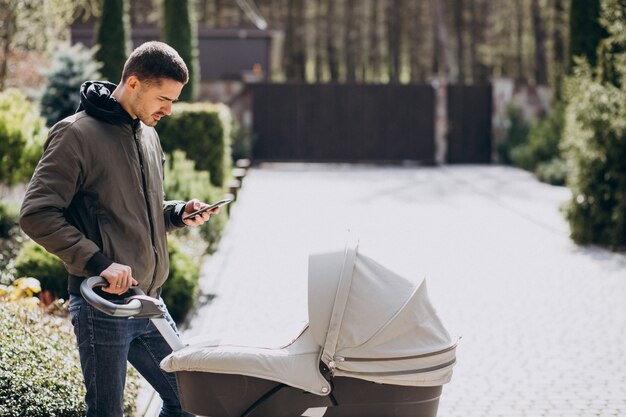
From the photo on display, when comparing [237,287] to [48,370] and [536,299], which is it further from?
[48,370]

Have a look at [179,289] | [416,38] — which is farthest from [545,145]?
[416,38]

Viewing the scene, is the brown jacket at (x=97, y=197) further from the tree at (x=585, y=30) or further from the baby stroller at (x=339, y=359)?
the tree at (x=585, y=30)

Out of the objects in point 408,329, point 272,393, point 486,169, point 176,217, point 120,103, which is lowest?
point 486,169

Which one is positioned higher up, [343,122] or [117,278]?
[117,278]

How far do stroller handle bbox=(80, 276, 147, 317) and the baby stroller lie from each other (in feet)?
0.07

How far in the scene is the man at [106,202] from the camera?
3430 mm

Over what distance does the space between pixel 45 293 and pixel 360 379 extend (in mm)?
4751

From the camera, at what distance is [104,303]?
131 inches

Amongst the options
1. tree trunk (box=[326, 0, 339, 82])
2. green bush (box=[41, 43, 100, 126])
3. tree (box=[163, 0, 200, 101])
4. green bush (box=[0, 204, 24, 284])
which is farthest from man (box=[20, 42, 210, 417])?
tree trunk (box=[326, 0, 339, 82])

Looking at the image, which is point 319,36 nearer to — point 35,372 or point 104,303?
point 35,372

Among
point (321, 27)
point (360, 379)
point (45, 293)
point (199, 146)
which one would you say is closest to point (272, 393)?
point (360, 379)

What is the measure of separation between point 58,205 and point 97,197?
21 centimetres

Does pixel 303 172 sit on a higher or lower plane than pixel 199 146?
lower

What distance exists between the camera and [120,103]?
3.66m
